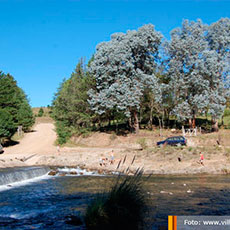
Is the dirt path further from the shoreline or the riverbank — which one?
the shoreline

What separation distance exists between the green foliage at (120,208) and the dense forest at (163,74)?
1326 inches

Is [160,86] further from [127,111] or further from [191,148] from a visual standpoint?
[191,148]

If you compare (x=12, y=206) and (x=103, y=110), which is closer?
(x=12, y=206)

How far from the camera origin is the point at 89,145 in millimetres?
45750

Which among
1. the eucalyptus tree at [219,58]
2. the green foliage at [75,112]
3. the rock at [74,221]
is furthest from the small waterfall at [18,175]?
the eucalyptus tree at [219,58]

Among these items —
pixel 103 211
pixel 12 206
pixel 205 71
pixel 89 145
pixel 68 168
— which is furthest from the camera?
pixel 89 145

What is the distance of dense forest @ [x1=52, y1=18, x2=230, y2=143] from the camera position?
143 feet

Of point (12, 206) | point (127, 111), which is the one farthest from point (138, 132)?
point (12, 206)

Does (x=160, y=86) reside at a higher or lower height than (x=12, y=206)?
higher

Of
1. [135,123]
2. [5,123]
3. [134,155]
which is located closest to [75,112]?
[135,123]

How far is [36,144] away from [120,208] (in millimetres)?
41051

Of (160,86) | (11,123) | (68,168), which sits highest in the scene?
(160,86)

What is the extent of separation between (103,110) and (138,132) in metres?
6.40

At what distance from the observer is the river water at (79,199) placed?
12.7 meters
